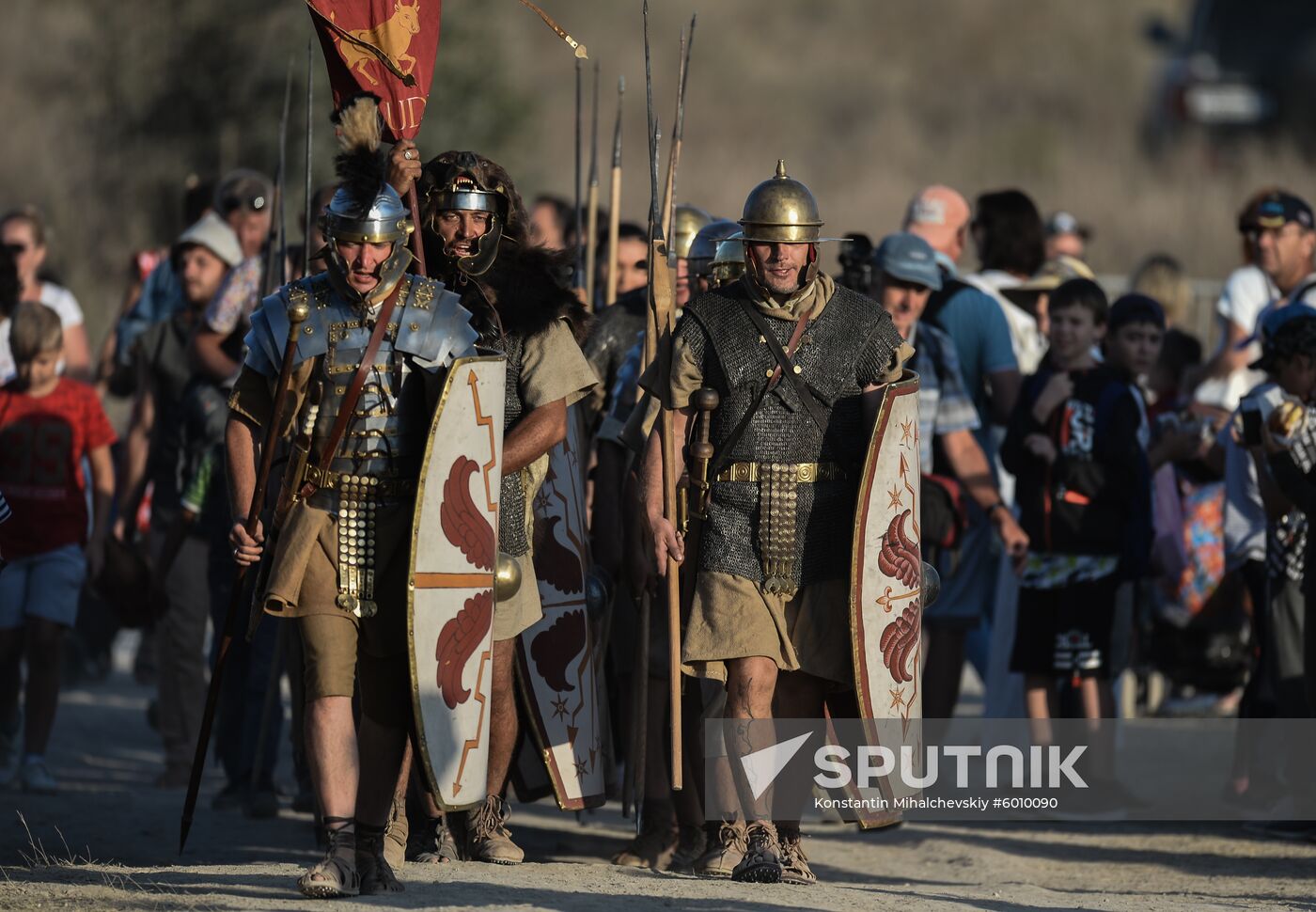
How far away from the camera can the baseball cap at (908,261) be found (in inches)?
320

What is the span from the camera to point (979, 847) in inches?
308

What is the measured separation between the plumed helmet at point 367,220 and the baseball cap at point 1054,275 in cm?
408

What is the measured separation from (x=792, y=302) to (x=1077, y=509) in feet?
6.83

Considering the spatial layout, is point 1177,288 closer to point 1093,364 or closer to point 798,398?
point 1093,364

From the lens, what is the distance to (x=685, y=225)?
820cm

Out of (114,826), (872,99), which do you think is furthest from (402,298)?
(872,99)

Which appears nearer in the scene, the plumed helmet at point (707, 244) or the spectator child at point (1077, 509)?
the plumed helmet at point (707, 244)

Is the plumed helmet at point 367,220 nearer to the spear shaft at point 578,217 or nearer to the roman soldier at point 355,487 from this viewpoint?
the roman soldier at point 355,487

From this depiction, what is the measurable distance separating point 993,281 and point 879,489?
3.77 meters

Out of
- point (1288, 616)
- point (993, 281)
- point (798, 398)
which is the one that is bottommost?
point (1288, 616)

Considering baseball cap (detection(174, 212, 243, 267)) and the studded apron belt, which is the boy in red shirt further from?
the studded apron belt

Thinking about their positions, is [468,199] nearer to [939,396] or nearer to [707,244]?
[707,244]

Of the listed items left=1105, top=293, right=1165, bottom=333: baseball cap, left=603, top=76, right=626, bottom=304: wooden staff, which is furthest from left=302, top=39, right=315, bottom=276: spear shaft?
left=1105, top=293, right=1165, bottom=333: baseball cap

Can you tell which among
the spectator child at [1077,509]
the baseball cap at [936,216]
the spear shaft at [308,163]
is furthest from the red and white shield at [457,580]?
the baseball cap at [936,216]
